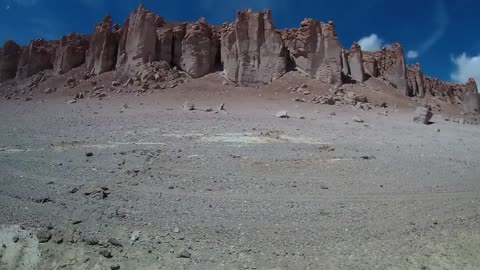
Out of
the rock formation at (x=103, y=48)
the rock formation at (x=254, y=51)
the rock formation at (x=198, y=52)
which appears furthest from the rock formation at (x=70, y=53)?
the rock formation at (x=254, y=51)

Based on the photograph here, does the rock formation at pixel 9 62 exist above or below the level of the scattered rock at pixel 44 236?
above

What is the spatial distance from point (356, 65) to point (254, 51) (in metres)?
10.7

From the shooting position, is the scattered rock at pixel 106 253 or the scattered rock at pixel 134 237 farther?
the scattered rock at pixel 134 237

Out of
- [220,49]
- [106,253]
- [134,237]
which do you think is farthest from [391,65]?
[106,253]

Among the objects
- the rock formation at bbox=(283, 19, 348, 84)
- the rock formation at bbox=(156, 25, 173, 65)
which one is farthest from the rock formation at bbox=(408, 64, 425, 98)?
the rock formation at bbox=(156, 25, 173, 65)

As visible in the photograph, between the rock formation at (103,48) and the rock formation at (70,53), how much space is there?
1.96 m

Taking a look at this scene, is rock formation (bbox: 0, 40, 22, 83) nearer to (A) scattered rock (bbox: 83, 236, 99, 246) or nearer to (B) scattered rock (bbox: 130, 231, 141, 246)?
(A) scattered rock (bbox: 83, 236, 99, 246)

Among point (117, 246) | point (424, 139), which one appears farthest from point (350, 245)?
point (424, 139)

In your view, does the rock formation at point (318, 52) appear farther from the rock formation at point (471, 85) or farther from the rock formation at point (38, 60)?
the rock formation at point (471, 85)

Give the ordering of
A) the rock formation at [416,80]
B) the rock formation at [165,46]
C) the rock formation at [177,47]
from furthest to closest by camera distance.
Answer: the rock formation at [416,80] < the rock formation at [177,47] < the rock formation at [165,46]

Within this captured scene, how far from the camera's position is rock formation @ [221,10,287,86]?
2744 centimetres

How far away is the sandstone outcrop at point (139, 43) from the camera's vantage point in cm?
2788

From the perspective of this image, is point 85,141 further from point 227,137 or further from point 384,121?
point 384,121

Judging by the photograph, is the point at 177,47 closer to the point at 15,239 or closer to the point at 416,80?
the point at 15,239
